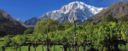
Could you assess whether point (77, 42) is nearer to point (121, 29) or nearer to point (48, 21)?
point (121, 29)

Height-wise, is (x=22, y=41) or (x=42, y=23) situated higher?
(x=42, y=23)

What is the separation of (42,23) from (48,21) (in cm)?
188

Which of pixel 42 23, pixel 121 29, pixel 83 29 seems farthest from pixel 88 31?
pixel 42 23

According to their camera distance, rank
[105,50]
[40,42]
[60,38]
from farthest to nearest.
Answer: [40,42] < [60,38] < [105,50]

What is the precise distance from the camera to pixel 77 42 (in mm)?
52406

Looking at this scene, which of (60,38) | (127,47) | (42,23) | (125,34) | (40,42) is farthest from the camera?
(42,23)

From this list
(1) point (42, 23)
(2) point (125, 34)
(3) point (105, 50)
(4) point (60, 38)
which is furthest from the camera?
(1) point (42, 23)

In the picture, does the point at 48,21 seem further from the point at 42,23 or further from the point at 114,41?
the point at 114,41

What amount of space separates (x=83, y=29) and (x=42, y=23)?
57526mm

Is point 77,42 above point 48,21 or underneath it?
underneath

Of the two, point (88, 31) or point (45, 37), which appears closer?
point (88, 31)

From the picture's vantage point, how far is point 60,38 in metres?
55.3

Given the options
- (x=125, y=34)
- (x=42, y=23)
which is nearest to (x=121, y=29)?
(x=125, y=34)

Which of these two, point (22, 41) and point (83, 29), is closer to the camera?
point (83, 29)
